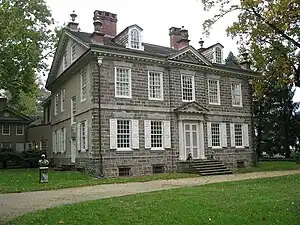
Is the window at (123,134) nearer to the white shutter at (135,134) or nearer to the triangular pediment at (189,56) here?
the white shutter at (135,134)

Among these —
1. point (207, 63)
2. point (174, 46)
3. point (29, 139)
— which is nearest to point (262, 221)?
point (207, 63)

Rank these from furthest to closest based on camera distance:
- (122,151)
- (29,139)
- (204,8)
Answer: (29,139)
(122,151)
(204,8)

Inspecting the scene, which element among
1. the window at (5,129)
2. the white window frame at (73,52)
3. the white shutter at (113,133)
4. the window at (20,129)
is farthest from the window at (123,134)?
the window at (5,129)

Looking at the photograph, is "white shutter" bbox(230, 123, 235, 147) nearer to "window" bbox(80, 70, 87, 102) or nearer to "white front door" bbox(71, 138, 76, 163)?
"window" bbox(80, 70, 87, 102)

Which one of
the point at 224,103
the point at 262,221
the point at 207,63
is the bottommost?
the point at 262,221

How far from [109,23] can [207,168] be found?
1252 cm

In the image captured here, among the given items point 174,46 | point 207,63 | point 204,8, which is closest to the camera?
point 204,8

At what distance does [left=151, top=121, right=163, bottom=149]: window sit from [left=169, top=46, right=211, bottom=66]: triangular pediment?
14.6 feet

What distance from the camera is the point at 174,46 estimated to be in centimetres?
2925

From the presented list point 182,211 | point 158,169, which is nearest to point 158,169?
point 158,169

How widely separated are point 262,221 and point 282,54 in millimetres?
10717

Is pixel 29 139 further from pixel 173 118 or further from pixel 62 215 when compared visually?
pixel 62 215

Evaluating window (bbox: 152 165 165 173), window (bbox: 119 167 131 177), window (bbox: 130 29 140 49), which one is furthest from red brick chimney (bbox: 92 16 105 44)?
window (bbox: 152 165 165 173)

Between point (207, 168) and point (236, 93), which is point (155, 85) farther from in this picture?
point (236, 93)
